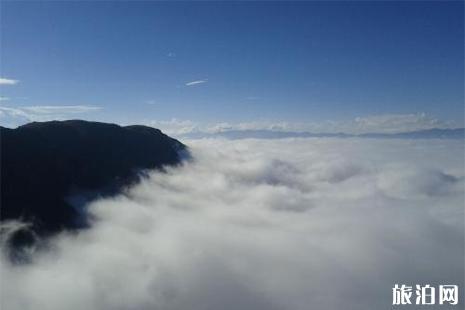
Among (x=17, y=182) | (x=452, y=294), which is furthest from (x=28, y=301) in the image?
(x=452, y=294)

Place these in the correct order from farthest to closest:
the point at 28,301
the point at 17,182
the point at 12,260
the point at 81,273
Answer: the point at 17,182 → the point at 81,273 → the point at 12,260 → the point at 28,301

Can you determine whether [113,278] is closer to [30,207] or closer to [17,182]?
[30,207]

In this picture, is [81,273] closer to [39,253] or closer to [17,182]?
[39,253]

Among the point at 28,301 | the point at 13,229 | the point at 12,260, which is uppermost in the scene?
the point at 13,229

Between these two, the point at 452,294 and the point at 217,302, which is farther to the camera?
the point at 217,302

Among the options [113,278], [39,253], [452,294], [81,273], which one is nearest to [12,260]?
[39,253]

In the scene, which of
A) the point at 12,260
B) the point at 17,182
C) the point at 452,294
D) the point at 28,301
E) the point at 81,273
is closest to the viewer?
the point at 452,294

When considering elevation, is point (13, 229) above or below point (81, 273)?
above

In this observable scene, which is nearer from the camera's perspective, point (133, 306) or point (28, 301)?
point (28, 301)

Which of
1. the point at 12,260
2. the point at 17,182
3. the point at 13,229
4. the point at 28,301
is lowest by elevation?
the point at 28,301
